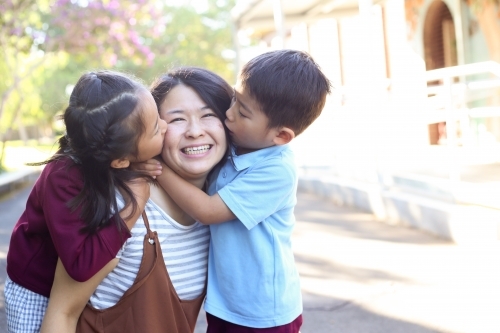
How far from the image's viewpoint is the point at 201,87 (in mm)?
2281

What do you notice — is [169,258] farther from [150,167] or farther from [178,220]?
[150,167]

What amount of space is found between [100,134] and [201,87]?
0.49m

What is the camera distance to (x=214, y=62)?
3441 centimetres

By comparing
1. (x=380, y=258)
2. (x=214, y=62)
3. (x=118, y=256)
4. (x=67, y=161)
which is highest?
(x=214, y=62)

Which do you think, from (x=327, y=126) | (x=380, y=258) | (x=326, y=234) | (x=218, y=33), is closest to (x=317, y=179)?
(x=327, y=126)

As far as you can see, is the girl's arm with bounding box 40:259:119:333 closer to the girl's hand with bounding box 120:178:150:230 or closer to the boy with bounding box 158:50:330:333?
the girl's hand with bounding box 120:178:150:230

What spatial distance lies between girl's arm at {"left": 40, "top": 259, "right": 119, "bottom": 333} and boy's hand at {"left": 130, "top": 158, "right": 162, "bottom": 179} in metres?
0.29

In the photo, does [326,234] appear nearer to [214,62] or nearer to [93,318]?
[93,318]

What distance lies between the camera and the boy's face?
7.34 feet

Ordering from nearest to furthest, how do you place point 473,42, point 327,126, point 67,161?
point 67,161
point 327,126
point 473,42

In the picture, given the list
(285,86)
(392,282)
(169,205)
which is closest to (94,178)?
(169,205)

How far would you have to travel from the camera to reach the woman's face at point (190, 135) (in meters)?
2.19

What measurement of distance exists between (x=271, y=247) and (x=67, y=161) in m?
0.73

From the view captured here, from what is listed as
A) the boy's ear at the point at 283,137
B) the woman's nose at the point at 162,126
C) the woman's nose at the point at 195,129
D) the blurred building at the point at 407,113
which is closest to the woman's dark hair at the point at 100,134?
the woman's nose at the point at 162,126
